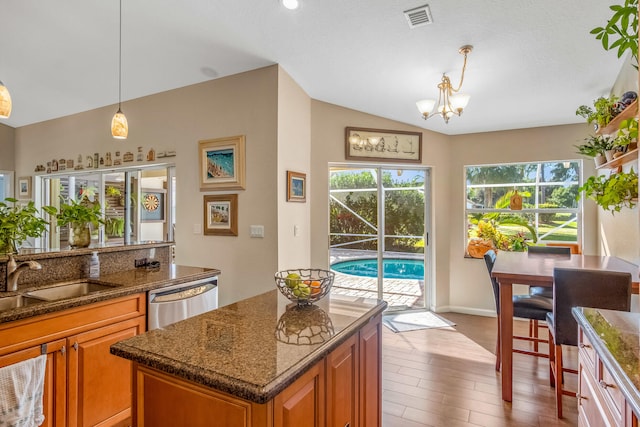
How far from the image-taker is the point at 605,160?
2660mm

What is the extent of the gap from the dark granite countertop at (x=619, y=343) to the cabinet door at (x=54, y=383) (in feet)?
7.67

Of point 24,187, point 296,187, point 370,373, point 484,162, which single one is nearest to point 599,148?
point 484,162

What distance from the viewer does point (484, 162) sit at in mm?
4473

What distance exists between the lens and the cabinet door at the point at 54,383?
5.48 feet

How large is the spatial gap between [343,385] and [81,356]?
150 cm

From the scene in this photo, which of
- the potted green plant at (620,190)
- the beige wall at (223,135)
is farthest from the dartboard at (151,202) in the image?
the potted green plant at (620,190)

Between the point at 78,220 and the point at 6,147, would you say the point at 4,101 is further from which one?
the point at 6,147

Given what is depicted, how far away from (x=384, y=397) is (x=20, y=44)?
5044 millimetres

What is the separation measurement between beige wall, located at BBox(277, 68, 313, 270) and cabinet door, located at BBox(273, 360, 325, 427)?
7.19 feet

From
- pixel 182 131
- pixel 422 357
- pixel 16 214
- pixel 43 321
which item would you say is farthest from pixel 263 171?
pixel 422 357

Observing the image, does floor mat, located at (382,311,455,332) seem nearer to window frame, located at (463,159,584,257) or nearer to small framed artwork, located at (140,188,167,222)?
Answer: window frame, located at (463,159,584,257)

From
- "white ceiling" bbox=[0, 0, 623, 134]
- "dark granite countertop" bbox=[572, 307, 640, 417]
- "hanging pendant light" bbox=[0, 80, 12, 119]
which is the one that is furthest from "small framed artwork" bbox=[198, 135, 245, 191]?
"dark granite countertop" bbox=[572, 307, 640, 417]

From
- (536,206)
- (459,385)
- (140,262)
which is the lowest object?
(459,385)

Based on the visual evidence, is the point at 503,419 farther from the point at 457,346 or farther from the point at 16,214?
the point at 16,214
